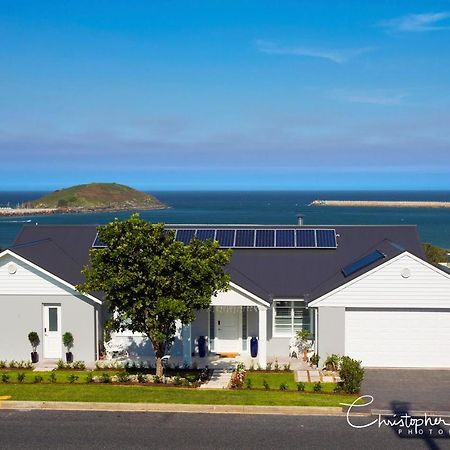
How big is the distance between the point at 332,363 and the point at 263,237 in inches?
276

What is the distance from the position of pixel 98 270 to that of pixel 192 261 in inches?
104

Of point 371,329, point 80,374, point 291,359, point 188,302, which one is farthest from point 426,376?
point 80,374

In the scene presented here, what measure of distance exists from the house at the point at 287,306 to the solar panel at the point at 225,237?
66 cm

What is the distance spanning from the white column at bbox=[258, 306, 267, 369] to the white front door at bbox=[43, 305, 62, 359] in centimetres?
708

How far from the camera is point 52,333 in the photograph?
22438mm

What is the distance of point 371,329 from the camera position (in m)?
21.3

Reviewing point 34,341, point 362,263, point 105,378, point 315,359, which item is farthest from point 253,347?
point 34,341

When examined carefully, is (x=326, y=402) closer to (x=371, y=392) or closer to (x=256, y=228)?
(x=371, y=392)

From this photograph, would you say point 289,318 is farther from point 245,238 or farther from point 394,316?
point 245,238

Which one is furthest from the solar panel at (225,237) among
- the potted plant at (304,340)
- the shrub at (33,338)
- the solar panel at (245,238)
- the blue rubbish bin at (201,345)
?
the shrub at (33,338)

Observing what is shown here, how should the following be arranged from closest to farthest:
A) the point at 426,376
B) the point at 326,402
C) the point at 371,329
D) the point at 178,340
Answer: the point at 326,402 < the point at 426,376 < the point at 371,329 < the point at 178,340

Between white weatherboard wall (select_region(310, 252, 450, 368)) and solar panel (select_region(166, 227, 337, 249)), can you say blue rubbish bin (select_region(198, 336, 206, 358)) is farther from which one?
solar panel (select_region(166, 227, 337, 249))

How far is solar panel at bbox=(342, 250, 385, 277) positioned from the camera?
22094 mm

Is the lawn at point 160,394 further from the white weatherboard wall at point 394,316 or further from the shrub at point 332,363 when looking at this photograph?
the white weatherboard wall at point 394,316
